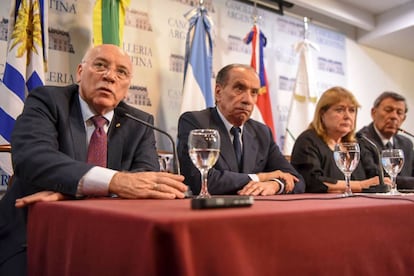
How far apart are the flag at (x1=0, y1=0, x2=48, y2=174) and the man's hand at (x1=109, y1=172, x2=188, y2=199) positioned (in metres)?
1.35

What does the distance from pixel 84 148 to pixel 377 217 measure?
0.98 m

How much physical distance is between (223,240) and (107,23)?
235cm

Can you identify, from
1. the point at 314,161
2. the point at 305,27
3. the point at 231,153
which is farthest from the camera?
the point at 305,27

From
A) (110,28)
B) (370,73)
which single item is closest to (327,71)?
(370,73)

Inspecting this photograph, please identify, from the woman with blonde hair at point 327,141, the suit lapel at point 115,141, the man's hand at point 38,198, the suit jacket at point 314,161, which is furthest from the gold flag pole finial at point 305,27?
the man's hand at point 38,198

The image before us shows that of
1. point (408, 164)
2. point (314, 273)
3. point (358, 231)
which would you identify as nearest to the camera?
point (314, 273)

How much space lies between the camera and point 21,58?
2.34m

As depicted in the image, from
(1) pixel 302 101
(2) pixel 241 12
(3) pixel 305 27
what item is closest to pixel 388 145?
(1) pixel 302 101

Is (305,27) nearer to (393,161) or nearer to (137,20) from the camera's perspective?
(137,20)

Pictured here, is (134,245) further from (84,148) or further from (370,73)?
(370,73)

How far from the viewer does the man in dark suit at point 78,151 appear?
1.13m

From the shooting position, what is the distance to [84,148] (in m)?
1.43

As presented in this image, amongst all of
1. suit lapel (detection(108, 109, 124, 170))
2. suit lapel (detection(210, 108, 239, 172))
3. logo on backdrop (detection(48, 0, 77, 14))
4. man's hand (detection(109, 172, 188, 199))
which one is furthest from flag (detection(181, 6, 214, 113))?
man's hand (detection(109, 172, 188, 199))

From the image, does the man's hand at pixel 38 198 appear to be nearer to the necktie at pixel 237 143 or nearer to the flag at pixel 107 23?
the necktie at pixel 237 143
